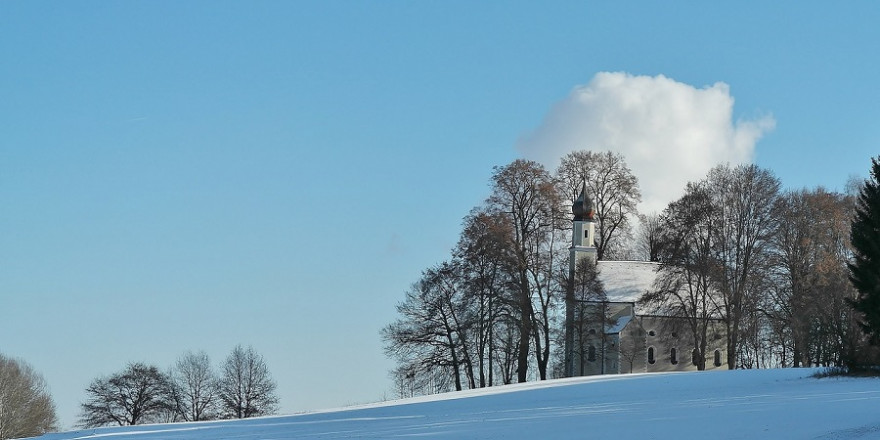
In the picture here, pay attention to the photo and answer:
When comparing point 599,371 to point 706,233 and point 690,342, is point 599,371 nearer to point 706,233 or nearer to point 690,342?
point 690,342

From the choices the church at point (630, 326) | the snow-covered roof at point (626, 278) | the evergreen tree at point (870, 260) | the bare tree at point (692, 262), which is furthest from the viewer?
the snow-covered roof at point (626, 278)

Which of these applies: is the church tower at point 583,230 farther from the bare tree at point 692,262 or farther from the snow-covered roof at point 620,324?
the bare tree at point 692,262

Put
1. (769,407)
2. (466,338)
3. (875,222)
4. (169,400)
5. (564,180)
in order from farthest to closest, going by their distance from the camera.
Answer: (169,400)
(564,180)
(466,338)
(875,222)
(769,407)

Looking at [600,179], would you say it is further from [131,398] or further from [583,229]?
[131,398]

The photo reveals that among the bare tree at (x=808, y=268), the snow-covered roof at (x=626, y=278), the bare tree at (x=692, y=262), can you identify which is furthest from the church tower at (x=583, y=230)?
the bare tree at (x=808, y=268)

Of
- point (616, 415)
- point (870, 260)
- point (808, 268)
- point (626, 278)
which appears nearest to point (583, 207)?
point (626, 278)

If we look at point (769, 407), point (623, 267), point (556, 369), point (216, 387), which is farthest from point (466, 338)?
point (769, 407)

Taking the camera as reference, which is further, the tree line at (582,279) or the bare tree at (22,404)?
the bare tree at (22,404)

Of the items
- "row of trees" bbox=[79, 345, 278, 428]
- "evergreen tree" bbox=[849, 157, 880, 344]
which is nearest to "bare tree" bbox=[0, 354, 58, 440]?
"row of trees" bbox=[79, 345, 278, 428]

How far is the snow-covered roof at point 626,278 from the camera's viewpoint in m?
69.1

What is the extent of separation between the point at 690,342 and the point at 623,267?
7.82 metres

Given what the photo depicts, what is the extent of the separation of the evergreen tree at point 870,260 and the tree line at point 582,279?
1506cm

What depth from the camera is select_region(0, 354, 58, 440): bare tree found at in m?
67.7

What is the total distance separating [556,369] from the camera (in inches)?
2584
